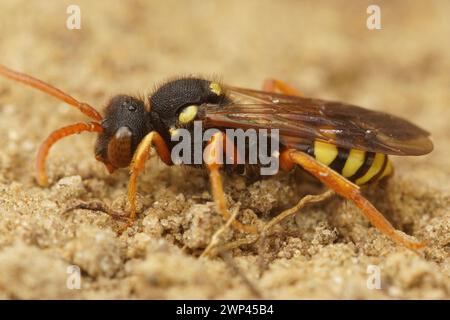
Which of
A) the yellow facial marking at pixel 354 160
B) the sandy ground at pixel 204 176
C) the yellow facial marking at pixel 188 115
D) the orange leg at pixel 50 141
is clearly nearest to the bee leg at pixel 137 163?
the sandy ground at pixel 204 176

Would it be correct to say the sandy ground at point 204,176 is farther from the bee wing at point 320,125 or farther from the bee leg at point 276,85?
the bee leg at point 276,85

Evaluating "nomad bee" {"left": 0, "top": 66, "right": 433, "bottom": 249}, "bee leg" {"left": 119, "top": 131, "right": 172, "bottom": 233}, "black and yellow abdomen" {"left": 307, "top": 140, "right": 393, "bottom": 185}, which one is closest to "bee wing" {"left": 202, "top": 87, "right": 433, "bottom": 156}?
"nomad bee" {"left": 0, "top": 66, "right": 433, "bottom": 249}

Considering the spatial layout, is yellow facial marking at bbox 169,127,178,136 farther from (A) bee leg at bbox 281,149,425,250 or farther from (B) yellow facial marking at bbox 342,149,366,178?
(B) yellow facial marking at bbox 342,149,366,178

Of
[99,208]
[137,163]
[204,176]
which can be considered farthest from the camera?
[204,176]

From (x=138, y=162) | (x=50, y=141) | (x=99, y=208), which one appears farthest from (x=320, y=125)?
(x=50, y=141)

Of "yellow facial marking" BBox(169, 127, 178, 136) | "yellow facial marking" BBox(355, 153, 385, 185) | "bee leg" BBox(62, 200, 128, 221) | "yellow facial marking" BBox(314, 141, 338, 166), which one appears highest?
"yellow facial marking" BBox(169, 127, 178, 136)

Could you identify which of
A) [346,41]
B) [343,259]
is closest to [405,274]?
[343,259]

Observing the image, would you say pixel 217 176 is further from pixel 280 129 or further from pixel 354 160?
pixel 354 160
